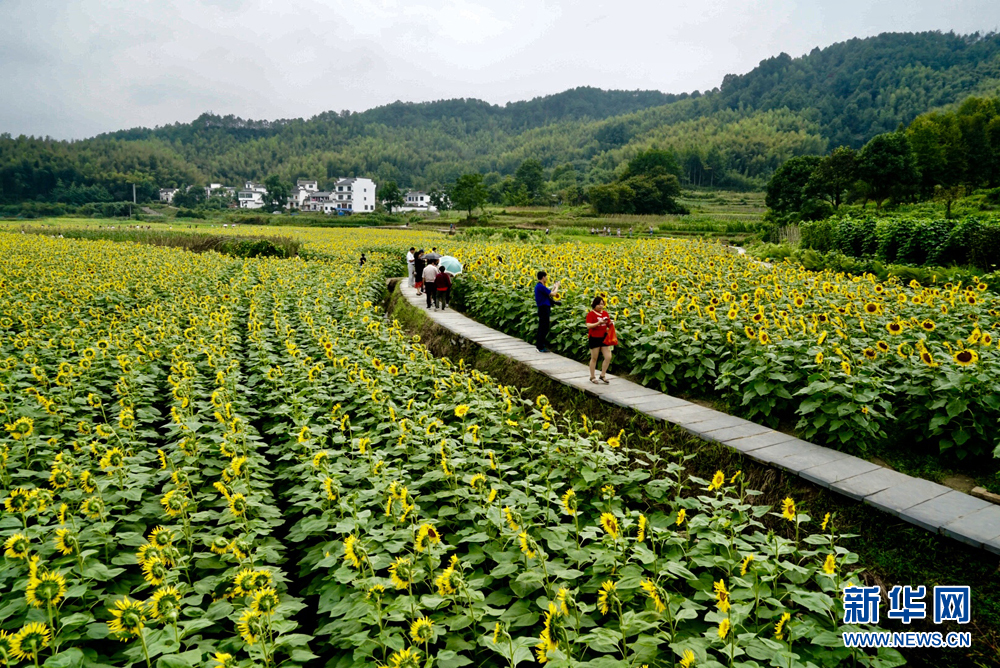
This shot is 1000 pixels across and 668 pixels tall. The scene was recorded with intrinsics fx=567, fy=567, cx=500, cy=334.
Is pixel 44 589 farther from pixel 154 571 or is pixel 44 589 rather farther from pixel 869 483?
pixel 869 483

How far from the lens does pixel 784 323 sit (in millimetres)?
6082

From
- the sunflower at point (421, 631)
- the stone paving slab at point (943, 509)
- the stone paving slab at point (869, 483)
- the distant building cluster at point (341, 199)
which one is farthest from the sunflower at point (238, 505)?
the distant building cluster at point (341, 199)

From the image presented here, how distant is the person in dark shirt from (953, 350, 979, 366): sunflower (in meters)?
4.79

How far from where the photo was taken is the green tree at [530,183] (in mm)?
82125

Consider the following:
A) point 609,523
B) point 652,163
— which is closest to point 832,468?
point 609,523

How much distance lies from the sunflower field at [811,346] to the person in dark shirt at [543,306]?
25 cm

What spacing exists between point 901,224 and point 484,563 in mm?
17954

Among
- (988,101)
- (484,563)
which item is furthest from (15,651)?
(988,101)

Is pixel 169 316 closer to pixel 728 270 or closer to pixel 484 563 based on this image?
pixel 484 563

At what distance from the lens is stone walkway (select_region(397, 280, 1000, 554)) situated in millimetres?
3674

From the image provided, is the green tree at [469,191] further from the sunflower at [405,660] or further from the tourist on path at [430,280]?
the sunflower at [405,660]

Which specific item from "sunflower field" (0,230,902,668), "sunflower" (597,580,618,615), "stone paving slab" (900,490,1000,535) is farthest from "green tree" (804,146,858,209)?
"sunflower" (597,580,618,615)

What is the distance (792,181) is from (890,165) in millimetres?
8710

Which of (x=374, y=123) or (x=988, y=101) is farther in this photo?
(x=374, y=123)
